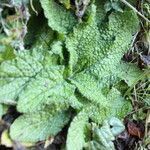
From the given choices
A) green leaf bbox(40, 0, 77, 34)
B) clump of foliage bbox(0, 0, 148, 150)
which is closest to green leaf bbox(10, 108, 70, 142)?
clump of foliage bbox(0, 0, 148, 150)

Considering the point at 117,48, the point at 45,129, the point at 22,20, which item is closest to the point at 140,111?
the point at 117,48

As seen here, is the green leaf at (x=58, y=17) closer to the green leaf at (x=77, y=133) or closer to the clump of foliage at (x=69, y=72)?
the clump of foliage at (x=69, y=72)

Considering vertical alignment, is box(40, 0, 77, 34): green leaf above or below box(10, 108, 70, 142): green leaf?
above

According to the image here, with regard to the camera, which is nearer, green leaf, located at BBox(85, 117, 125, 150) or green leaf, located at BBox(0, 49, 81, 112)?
green leaf, located at BBox(0, 49, 81, 112)

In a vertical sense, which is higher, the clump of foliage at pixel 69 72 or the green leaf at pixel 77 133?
the clump of foliage at pixel 69 72

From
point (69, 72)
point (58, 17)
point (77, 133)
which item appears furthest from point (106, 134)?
point (58, 17)

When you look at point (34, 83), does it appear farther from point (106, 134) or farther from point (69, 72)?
point (106, 134)

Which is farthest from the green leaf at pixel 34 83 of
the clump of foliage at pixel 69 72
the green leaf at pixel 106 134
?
the green leaf at pixel 106 134

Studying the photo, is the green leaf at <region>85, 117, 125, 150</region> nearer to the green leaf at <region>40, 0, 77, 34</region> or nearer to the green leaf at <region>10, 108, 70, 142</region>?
the green leaf at <region>10, 108, 70, 142</region>
